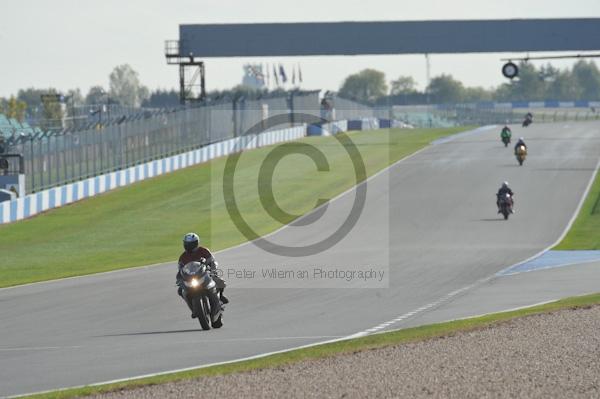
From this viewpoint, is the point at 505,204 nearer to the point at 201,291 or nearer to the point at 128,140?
the point at 128,140

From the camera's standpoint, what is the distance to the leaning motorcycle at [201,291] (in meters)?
17.8

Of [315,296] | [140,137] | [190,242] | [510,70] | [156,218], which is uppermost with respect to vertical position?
[510,70]

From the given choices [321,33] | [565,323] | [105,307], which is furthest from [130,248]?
[321,33]

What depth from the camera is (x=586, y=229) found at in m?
37.5

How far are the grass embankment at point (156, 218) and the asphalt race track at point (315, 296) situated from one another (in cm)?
182

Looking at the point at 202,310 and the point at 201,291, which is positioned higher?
the point at 201,291

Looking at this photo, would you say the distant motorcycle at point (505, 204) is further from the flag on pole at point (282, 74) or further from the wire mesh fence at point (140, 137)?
the flag on pole at point (282, 74)

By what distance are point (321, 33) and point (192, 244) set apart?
61.1m

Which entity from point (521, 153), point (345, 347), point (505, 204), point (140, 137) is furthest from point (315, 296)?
point (521, 153)

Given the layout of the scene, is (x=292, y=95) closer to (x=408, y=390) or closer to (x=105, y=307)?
(x=105, y=307)

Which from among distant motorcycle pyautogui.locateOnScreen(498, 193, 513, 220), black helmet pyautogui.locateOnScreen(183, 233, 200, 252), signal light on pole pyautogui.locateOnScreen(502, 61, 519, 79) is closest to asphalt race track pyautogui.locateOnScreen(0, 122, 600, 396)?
distant motorcycle pyautogui.locateOnScreen(498, 193, 513, 220)

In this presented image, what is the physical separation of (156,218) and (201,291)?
26431mm

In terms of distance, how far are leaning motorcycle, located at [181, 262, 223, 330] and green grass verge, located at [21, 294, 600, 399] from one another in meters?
2.55

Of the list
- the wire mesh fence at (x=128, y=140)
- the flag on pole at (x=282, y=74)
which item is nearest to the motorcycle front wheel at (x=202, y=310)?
the wire mesh fence at (x=128, y=140)
